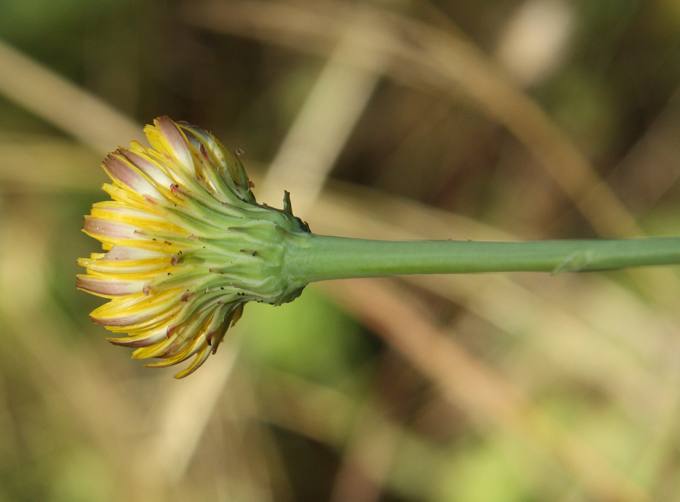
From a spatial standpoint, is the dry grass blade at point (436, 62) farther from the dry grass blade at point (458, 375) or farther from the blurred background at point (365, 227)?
the dry grass blade at point (458, 375)

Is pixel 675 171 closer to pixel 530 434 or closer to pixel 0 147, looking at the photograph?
pixel 530 434

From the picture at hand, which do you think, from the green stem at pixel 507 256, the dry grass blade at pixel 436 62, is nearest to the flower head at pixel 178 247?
the green stem at pixel 507 256

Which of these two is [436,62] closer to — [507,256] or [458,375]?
[458,375]

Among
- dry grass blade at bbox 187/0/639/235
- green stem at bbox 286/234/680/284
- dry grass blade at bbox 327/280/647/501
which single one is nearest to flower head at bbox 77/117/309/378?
green stem at bbox 286/234/680/284

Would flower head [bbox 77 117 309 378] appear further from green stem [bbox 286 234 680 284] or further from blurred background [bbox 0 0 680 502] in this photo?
blurred background [bbox 0 0 680 502]

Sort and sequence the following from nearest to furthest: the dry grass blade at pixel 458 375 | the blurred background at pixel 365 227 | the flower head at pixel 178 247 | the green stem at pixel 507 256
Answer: the green stem at pixel 507 256 < the flower head at pixel 178 247 < the dry grass blade at pixel 458 375 < the blurred background at pixel 365 227

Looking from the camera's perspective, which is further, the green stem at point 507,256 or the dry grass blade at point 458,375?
the dry grass blade at point 458,375

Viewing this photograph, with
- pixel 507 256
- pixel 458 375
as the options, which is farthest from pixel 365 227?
pixel 507 256
